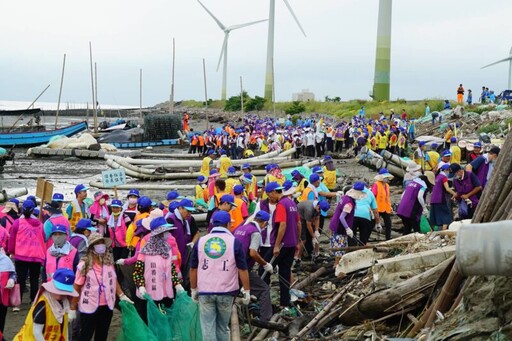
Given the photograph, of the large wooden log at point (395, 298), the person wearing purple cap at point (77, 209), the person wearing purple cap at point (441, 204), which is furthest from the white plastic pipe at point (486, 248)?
the person wearing purple cap at point (77, 209)

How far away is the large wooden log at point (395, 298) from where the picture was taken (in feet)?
23.1

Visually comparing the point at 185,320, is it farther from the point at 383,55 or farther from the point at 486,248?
the point at 383,55

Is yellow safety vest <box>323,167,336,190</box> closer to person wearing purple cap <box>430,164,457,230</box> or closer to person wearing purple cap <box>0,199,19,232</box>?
person wearing purple cap <box>430,164,457,230</box>

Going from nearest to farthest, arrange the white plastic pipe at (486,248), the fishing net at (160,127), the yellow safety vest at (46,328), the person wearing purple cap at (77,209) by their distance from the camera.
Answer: the white plastic pipe at (486,248) → the yellow safety vest at (46,328) → the person wearing purple cap at (77,209) → the fishing net at (160,127)

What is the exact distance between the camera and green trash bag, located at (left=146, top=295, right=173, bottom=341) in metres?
7.43

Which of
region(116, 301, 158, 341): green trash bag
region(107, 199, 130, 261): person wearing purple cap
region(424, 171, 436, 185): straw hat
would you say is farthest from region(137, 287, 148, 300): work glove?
region(424, 171, 436, 185): straw hat

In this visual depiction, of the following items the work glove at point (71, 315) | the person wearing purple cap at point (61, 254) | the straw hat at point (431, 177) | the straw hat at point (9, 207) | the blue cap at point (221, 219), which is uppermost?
Result: the blue cap at point (221, 219)

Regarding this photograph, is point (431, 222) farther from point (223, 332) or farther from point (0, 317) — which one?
point (0, 317)

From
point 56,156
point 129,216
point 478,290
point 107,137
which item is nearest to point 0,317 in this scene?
point 129,216

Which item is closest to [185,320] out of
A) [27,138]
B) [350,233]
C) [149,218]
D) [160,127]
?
[149,218]

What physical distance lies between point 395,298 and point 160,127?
137ft

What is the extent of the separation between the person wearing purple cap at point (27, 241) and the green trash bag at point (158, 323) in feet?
10.4

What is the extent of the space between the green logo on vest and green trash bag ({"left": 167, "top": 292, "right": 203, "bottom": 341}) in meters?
0.78

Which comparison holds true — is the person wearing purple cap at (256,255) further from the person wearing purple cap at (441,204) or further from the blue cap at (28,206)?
the person wearing purple cap at (441,204)
